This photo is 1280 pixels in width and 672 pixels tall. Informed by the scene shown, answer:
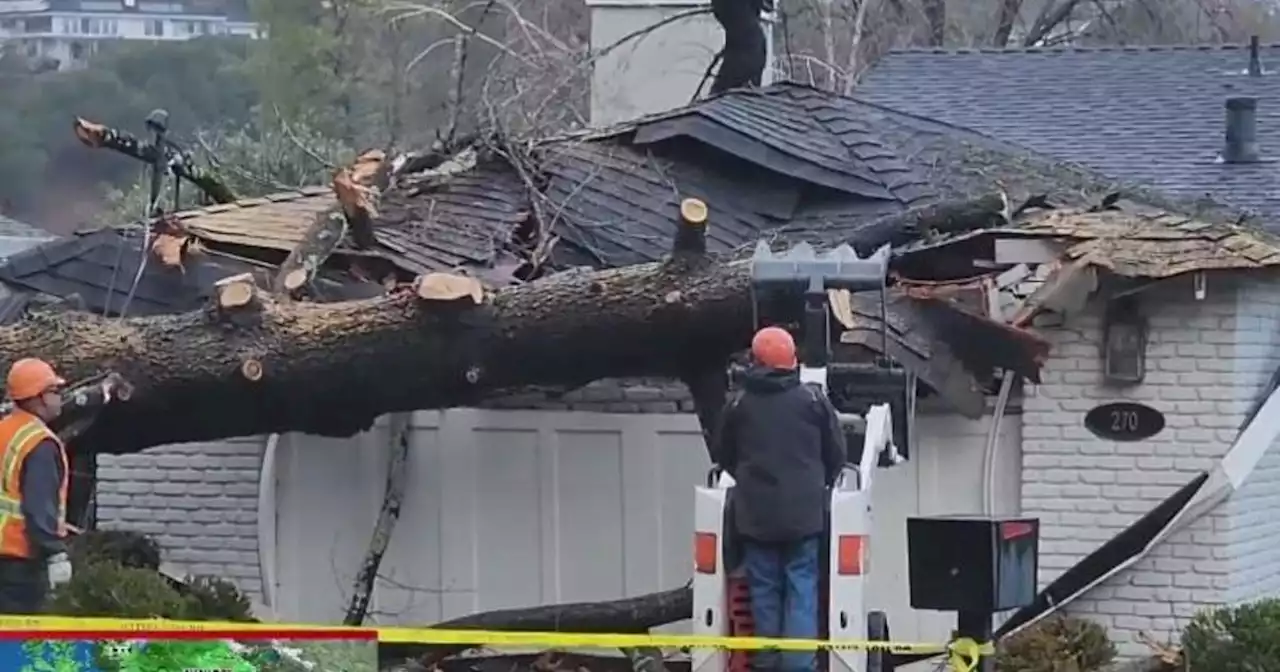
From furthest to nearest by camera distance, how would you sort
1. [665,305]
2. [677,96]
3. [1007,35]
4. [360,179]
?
[1007,35] < [677,96] < [360,179] < [665,305]

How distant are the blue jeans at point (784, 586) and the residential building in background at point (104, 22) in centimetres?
3942

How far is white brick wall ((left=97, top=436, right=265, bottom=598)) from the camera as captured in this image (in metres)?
11.6

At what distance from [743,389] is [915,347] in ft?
6.29

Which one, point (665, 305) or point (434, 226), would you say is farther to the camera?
point (434, 226)

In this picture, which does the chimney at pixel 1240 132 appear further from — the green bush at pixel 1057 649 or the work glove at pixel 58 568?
the work glove at pixel 58 568

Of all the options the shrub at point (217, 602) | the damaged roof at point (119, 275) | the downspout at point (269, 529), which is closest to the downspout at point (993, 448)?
the damaged roof at point (119, 275)

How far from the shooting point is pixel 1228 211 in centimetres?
1267

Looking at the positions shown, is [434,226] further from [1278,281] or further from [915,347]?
[1278,281]

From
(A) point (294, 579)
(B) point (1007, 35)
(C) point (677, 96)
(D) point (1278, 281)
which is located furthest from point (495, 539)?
(B) point (1007, 35)

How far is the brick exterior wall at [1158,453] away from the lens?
10359mm

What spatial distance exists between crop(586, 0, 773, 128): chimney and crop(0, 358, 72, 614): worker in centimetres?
812

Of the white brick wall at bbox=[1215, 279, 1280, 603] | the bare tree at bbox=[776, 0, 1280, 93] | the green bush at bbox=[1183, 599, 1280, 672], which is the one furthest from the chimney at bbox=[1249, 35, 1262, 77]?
the green bush at bbox=[1183, 599, 1280, 672]

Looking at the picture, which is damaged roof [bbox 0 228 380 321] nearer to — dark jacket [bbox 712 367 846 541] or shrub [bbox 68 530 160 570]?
shrub [bbox 68 530 160 570]

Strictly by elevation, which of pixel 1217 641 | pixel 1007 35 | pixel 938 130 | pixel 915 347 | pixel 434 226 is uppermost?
pixel 1007 35
